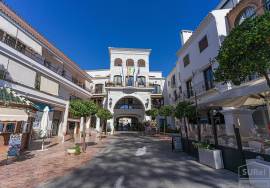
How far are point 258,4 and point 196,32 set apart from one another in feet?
21.5

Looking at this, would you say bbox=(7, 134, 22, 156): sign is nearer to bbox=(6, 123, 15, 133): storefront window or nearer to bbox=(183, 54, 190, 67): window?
bbox=(6, 123, 15, 133): storefront window

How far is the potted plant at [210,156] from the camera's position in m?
6.67

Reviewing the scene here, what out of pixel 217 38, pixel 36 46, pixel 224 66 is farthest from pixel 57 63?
pixel 224 66

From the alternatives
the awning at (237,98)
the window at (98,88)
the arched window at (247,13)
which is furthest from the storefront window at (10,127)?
the window at (98,88)

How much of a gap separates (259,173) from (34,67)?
64.4ft

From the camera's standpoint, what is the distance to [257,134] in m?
7.61

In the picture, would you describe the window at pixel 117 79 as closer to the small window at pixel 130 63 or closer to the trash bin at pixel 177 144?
the small window at pixel 130 63

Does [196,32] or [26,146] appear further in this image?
[196,32]

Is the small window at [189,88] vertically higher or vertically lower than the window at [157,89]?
lower

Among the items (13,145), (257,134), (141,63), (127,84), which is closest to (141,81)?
(127,84)

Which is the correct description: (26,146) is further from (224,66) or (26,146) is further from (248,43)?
(248,43)

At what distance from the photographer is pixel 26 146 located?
468 inches

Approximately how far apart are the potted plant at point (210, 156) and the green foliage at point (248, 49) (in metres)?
3.23

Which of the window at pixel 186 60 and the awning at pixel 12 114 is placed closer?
the awning at pixel 12 114
